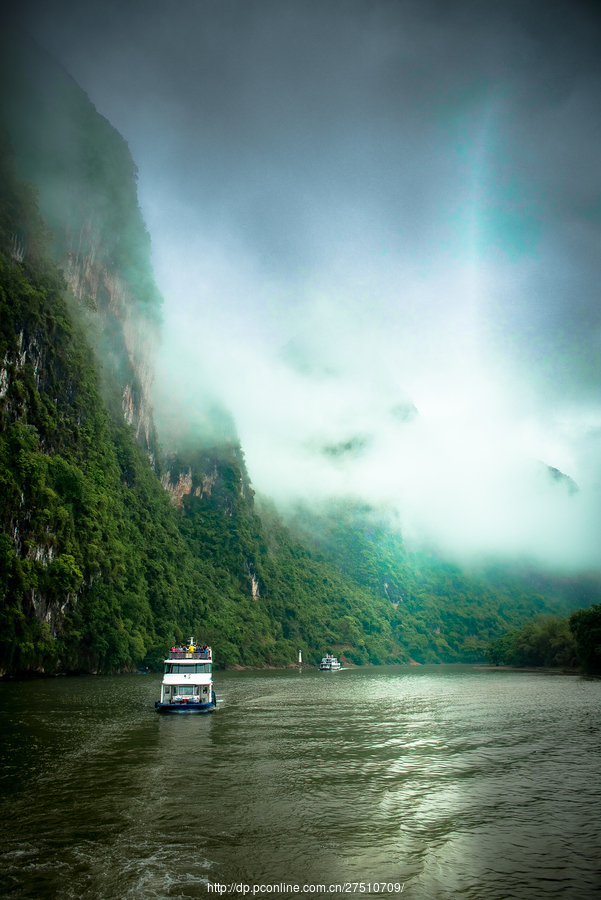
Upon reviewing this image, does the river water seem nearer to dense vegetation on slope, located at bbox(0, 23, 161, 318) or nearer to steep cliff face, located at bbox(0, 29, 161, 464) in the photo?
steep cliff face, located at bbox(0, 29, 161, 464)

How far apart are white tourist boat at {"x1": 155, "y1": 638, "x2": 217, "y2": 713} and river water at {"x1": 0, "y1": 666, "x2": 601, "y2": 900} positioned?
307 centimetres

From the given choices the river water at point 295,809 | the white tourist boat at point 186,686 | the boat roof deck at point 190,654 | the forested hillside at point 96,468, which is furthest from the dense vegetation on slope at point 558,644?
the white tourist boat at point 186,686

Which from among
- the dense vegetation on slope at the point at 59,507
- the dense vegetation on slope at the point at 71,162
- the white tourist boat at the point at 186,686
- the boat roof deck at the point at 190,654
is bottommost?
the white tourist boat at the point at 186,686

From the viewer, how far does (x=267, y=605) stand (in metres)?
166

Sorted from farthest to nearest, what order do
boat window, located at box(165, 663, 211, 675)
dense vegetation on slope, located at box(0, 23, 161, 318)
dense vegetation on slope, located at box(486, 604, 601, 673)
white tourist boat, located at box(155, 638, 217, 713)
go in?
dense vegetation on slope, located at box(0, 23, 161, 318)
dense vegetation on slope, located at box(486, 604, 601, 673)
boat window, located at box(165, 663, 211, 675)
white tourist boat, located at box(155, 638, 217, 713)

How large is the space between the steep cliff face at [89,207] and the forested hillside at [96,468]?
50 cm

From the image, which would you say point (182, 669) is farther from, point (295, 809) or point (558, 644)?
point (558, 644)

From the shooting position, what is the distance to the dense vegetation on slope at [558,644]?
8388 cm

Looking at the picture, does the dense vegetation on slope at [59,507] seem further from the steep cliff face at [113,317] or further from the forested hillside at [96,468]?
the steep cliff face at [113,317]

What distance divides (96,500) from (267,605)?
89.6 metres

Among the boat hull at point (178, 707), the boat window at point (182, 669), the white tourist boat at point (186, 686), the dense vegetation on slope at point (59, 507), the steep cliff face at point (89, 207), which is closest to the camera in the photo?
the boat hull at point (178, 707)

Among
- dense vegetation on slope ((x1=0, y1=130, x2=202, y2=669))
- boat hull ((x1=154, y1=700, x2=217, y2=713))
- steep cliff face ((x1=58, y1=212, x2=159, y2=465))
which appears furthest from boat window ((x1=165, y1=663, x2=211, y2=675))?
steep cliff face ((x1=58, y1=212, x2=159, y2=465))

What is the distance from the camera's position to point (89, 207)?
145 m

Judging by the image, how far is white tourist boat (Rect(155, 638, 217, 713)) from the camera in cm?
3903
